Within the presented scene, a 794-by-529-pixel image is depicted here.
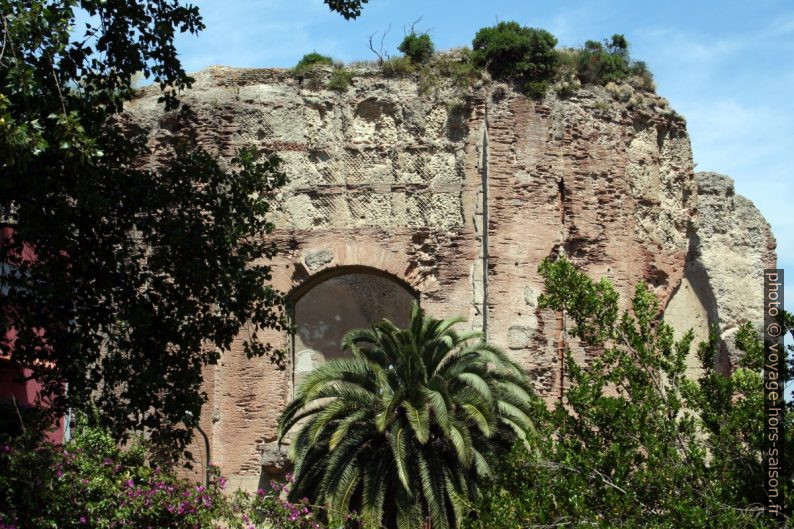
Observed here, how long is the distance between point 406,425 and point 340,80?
5397 millimetres

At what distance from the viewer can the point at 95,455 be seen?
10.4m

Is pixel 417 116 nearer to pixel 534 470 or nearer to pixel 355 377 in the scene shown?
pixel 355 377

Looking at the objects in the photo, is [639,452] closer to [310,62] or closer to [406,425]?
[406,425]

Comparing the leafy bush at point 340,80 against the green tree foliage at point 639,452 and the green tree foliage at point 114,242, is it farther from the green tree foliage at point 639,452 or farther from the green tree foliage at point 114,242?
→ the green tree foliage at point 639,452

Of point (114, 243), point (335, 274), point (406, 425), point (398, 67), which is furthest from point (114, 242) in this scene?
point (398, 67)

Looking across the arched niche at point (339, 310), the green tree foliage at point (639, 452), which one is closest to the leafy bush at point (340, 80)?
the arched niche at point (339, 310)

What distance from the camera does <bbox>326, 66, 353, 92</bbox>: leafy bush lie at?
16.7m

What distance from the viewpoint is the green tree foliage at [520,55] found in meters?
16.5

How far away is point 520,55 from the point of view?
54.4 feet

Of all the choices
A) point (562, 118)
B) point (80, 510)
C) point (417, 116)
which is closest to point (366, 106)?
point (417, 116)

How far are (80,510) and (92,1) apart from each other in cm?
365

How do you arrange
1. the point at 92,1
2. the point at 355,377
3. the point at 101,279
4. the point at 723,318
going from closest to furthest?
1. the point at 92,1
2. the point at 101,279
3. the point at 355,377
4. the point at 723,318

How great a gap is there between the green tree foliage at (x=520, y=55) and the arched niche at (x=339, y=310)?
7006mm

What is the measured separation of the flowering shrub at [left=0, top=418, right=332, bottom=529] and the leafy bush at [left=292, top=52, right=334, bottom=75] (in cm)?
752
